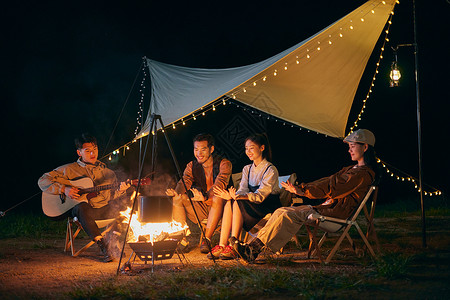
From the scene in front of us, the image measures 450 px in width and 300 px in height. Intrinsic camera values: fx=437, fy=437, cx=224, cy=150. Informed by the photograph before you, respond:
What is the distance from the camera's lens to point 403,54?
1105 cm

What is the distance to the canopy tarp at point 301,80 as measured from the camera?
4484mm

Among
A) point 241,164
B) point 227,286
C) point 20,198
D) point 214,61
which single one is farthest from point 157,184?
point 214,61

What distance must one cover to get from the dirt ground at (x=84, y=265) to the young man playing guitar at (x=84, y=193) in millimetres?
368

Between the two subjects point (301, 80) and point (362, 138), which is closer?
point (362, 138)

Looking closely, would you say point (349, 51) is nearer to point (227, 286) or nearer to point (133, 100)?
point (227, 286)

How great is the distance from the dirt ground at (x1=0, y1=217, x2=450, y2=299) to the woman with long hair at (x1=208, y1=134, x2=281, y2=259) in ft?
0.76

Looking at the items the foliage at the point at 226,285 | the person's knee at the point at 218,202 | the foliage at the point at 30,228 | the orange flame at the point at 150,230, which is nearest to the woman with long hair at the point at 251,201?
the person's knee at the point at 218,202

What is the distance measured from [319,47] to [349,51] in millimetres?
577

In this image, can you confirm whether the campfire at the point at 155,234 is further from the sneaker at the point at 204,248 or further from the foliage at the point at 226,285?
the sneaker at the point at 204,248

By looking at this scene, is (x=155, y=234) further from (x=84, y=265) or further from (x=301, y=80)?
(x=301, y=80)

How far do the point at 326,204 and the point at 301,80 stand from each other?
6.81ft

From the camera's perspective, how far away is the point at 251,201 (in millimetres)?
3807

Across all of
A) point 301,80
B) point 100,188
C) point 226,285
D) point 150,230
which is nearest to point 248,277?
point 226,285

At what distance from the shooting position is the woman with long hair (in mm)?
3791
